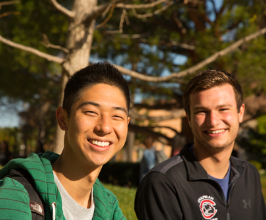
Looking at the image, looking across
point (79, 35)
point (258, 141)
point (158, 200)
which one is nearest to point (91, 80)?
point (158, 200)

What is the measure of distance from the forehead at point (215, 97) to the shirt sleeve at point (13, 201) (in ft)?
4.60

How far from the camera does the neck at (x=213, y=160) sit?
2.33 m

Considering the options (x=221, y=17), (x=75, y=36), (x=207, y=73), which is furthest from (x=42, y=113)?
(x=207, y=73)

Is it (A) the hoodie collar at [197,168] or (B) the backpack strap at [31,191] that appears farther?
(A) the hoodie collar at [197,168]

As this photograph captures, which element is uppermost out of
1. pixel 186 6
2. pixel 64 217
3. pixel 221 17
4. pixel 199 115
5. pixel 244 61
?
pixel 186 6

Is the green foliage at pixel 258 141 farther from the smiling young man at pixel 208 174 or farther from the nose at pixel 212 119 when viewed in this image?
the nose at pixel 212 119

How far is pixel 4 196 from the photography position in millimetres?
1397

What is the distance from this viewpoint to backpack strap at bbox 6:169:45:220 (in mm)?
1488

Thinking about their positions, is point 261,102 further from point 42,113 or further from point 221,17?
point 42,113

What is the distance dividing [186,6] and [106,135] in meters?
9.26

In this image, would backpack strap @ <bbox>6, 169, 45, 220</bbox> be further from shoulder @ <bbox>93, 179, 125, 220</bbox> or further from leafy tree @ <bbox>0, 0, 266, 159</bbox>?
leafy tree @ <bbox>0, 0, 266, 159</bbox>

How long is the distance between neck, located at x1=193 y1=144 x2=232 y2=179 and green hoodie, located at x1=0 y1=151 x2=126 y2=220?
76cm

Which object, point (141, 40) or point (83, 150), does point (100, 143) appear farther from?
point (141, 40)

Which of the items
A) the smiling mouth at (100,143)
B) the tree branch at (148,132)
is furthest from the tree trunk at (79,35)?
the tree branch at (148,132)
